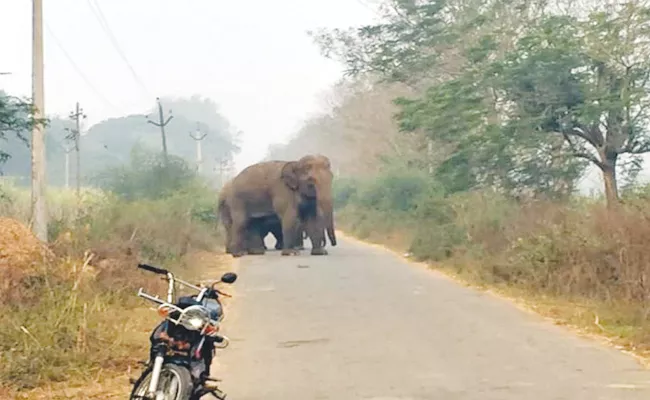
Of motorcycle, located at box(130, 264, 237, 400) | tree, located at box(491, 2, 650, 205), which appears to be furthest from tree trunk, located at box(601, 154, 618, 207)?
motorcycle, located at box(130, 264, 237, 400)

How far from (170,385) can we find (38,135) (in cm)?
1210

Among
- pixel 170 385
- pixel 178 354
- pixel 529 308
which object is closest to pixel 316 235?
pixel 529 308

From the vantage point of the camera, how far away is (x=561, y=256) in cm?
1744

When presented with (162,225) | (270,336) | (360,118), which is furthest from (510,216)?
(360,118)

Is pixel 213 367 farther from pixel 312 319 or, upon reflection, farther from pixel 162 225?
pixel 162 225

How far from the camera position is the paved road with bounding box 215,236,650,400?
9.45 m

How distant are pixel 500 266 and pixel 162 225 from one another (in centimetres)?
912

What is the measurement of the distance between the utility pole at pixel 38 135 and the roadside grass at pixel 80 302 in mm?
329

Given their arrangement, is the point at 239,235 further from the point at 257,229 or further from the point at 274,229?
the point at 274,229

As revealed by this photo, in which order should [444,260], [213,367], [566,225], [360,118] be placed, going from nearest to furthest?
[213,367]
[566,225]
[444,260]
[360,118]

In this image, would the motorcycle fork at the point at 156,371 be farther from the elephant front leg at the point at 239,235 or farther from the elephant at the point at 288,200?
the elephant front leg at the point at 239,235

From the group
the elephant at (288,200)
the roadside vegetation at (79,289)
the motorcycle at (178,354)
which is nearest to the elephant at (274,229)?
the elephant at (288,200)

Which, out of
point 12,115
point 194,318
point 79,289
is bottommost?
point 194,318

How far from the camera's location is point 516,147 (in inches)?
930
